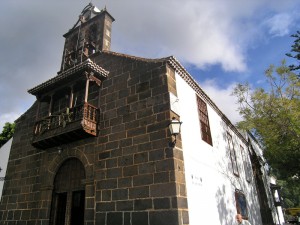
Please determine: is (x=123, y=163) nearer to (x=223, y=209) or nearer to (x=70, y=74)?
(x=70, y=74)

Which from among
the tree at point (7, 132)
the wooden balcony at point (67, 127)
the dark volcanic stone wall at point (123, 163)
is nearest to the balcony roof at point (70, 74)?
the dark volcanic stone wall at point (123, 163)

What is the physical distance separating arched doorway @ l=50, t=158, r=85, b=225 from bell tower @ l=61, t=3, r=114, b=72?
469 cm

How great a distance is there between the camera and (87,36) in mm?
11812

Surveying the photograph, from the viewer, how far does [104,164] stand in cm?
802

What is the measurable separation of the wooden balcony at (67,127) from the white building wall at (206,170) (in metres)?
2.96

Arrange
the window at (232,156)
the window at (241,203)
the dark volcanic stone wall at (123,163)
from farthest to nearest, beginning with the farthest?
the window at (232,156)
the window at (241,203)
the dark volcanic stone wall at (123,163)

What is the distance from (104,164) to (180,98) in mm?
3239

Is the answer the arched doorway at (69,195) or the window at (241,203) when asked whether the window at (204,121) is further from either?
the arched doorway at (69,195)

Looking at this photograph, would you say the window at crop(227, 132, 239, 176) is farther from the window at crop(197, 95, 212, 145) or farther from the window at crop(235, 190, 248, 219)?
the window at crop(197, 95, 212, 145)

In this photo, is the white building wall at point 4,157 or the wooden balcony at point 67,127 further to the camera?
the white building wall at point 4,157

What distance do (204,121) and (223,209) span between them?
3.34m

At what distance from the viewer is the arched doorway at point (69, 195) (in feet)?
27.3

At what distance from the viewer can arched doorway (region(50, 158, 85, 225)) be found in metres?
8.34

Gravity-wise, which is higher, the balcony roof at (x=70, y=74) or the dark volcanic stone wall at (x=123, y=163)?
the balcony roof at (x=70, y=74)
